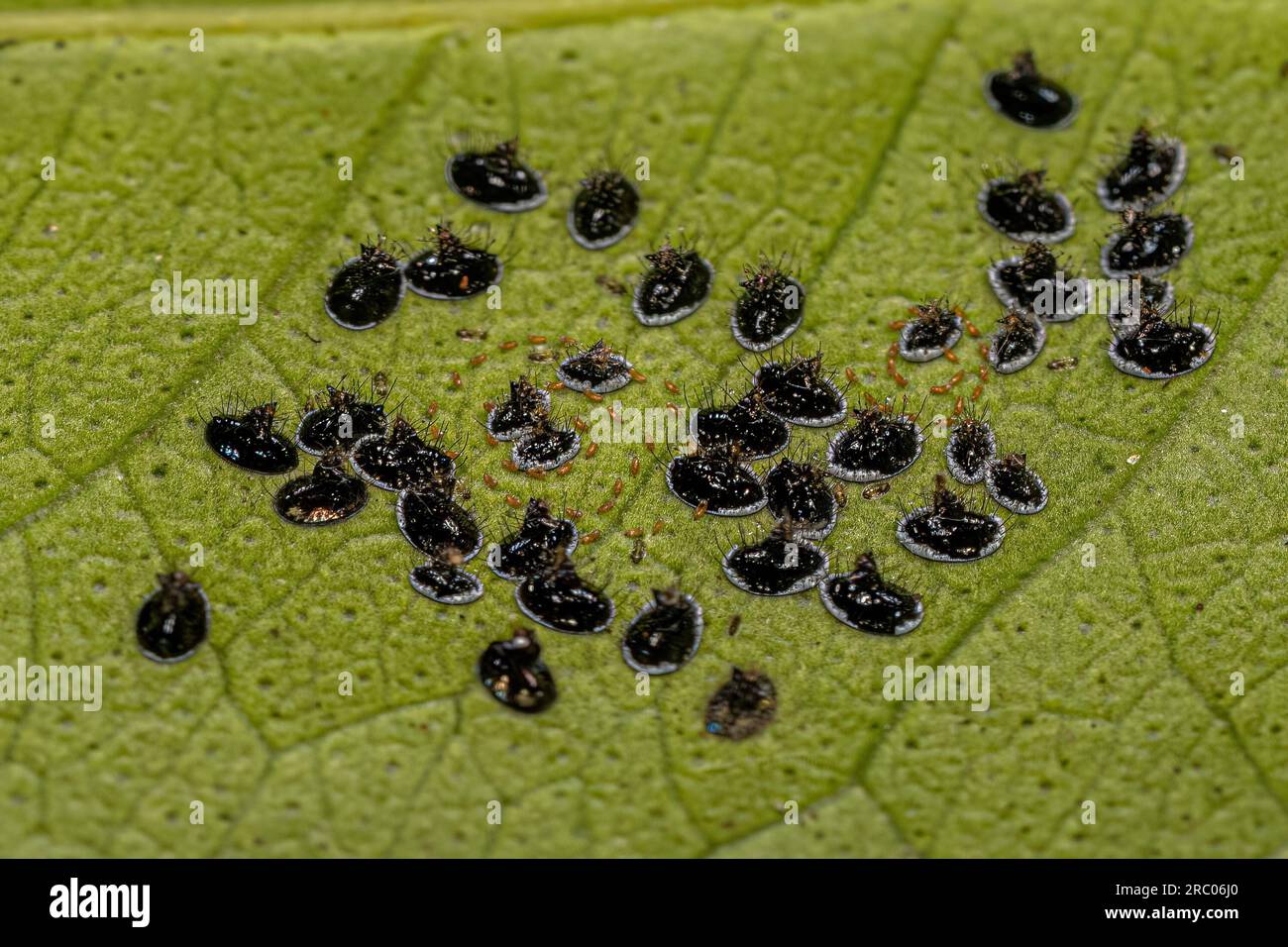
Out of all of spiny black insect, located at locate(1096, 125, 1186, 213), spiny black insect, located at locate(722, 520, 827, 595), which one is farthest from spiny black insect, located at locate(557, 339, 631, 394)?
spiny black insect, located at locate(1096, 125, 1186, 213)

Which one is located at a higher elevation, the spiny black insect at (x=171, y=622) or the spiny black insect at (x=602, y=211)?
the spiny black insect at (x=602, y=211)

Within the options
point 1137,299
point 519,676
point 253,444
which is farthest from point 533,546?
point 1137,299

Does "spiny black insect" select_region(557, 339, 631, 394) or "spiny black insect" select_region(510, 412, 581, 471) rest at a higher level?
"spiny black insect" select_region(557, 339, 631, 394)

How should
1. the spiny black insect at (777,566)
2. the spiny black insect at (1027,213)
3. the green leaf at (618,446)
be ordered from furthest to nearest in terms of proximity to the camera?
the spiny black insect at (1027,213)
the spiny black insect at (777,566)
the green leaf at (618,446)

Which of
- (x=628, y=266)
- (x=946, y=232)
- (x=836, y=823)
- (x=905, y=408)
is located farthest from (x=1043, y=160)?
(x=836, y=823)

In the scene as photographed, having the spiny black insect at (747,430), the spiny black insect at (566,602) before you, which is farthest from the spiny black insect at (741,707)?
the spiny black insect at (747,430)

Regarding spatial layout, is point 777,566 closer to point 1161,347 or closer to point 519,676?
point 519,676

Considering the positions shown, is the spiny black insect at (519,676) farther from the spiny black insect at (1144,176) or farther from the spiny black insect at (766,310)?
the spiny black insect at (1144,176)

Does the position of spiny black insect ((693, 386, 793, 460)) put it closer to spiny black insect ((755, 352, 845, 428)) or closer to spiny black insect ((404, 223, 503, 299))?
spiny black insect ((755, 352, 845, 428))

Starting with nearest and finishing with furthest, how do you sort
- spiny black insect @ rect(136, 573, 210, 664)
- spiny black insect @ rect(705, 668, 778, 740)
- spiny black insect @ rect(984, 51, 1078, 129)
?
spiny black insect @ rect(705, 668, 778, 740) → spiny black insect @ rect(136, 573, 210, 664) → spiny black insect @ rect(984, 51, 1078, 129)
